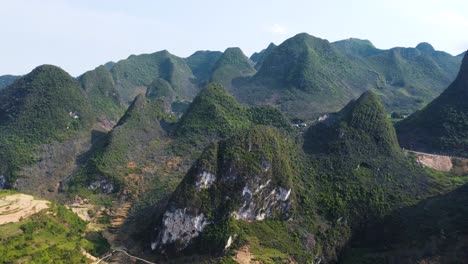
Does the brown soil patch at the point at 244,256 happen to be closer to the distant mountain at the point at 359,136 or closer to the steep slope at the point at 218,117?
the distant mountain at the point at 359,136

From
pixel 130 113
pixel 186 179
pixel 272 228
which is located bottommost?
pixel 272 228

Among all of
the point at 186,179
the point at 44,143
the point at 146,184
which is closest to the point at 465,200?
the point at 186,179

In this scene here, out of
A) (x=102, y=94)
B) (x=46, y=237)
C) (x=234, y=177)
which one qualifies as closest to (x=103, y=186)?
(x=46, y=237)

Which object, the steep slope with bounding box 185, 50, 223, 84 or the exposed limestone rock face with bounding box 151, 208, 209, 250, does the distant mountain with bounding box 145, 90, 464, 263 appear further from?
the steep slope with bounding box 185, 50, 223, 84

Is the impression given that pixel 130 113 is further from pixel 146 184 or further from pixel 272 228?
pixel 272 228

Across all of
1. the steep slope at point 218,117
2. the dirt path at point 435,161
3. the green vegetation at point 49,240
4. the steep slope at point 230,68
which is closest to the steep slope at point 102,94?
the steep slope at point 218,117

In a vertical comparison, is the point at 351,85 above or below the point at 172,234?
above
